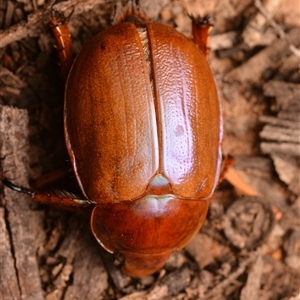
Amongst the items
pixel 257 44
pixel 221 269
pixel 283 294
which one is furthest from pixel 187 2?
pixel 283 294

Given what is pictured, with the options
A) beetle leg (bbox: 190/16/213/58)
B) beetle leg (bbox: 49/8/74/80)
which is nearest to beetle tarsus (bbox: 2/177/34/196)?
beetle leg (bbox: 49/8/74/80)

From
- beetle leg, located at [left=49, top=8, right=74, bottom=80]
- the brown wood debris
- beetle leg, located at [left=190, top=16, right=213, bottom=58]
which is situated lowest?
the brown wood debris

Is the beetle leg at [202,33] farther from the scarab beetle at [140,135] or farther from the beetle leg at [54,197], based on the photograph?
the beetle leg at [54,197]

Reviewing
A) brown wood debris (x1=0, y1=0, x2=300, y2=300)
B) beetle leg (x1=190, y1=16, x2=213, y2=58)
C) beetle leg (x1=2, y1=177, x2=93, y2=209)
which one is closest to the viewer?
beetle leg (x1=2, y1=177, x2=93, y2=209)

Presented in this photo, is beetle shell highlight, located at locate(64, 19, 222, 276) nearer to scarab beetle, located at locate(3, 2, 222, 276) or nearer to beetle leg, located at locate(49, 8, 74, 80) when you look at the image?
scarab beetle, located at locate(3, 2, 222, 276)

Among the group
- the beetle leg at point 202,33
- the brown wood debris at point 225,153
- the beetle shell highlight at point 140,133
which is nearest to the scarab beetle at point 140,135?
the beetle shell highlight at point 140,133

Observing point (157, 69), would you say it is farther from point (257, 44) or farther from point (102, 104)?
point (257, 44)

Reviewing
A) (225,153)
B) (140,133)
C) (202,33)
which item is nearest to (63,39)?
(140,133)

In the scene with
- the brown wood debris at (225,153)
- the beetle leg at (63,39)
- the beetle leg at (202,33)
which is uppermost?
the beetle leg at (63,39)
